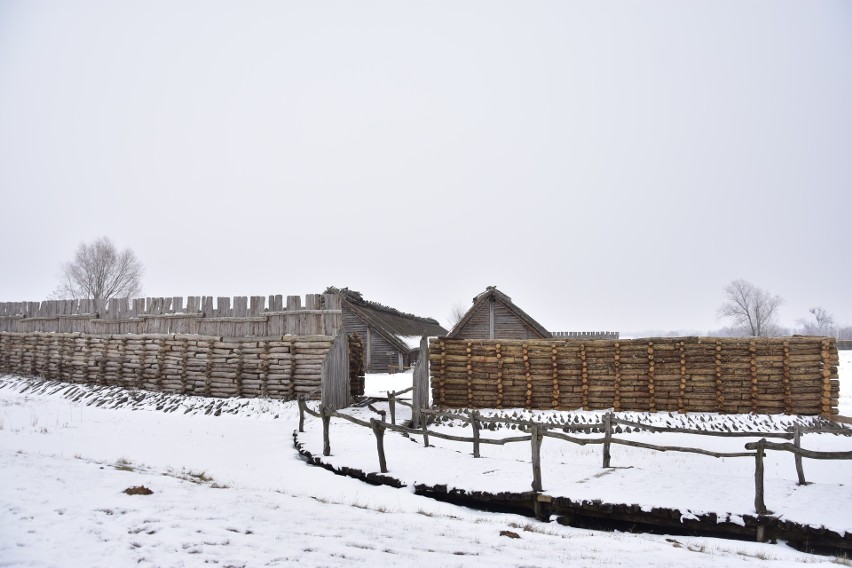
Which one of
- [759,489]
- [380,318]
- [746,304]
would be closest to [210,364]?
[380,318]

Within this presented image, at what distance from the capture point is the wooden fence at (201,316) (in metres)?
18.4

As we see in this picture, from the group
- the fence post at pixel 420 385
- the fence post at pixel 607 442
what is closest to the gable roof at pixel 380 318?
the fence post at pixel 420 385

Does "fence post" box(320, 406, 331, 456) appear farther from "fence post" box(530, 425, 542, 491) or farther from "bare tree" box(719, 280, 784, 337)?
"bare tree" box(719, 280, 784, 337)

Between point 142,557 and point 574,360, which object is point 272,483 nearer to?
point 142,557

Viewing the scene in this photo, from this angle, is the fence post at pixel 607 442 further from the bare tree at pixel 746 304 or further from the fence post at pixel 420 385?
the bare tree at pixel 746 304

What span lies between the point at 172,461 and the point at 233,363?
7948mm

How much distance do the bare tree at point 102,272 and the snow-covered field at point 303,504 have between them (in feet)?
141

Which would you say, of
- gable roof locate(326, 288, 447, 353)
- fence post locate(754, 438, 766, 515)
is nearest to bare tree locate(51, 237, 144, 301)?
gable roof locate(326, 288, 447, 353)

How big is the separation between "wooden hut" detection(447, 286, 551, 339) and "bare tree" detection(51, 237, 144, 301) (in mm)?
40423

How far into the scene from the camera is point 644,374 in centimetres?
1839

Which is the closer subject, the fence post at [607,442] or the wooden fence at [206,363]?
the fence post at [607,442]

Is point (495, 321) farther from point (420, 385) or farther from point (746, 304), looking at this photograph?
Result: point (746, 304)

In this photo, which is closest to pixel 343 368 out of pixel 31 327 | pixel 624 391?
pixel 624 391

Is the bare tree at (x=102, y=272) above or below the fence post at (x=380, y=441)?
above
